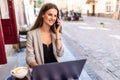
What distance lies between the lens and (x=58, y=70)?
1042 millimetres

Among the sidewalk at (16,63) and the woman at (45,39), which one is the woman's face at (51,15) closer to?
the woman at (45,39)

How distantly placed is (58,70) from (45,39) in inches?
20.7

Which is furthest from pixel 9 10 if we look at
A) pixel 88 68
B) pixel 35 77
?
pixel 35 77

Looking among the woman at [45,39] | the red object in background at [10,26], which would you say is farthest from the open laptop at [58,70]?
the red object in background at [10,26]

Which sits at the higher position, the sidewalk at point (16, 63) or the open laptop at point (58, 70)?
the open laptop at point (58, 70)

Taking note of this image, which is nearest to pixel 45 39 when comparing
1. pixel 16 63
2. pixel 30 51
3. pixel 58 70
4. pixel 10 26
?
pixel 30 51

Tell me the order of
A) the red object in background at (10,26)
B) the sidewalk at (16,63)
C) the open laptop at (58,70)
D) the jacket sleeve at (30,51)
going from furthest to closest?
the red object in background at (10,26) → the sidewalk at (16,63) → the jacket sleeve at (30,51) → the open laptop at (58,70)

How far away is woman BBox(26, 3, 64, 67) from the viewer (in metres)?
1.43

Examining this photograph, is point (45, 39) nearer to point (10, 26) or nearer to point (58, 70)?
point (58, 70)

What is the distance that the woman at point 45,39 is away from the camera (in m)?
1.43

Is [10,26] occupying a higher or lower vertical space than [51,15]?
lower

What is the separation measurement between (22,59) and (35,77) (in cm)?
279

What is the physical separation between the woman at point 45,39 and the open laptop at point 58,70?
37 cm

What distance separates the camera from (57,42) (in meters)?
1.49
